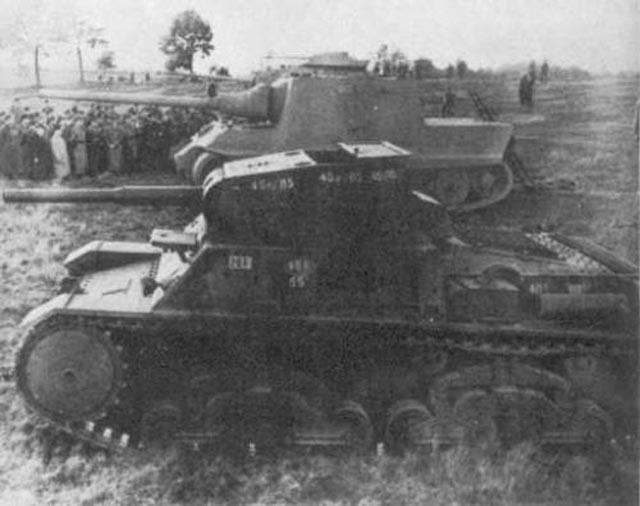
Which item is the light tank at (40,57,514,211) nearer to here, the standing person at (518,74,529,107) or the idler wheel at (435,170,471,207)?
the idler wheel at (435,170,471,207)

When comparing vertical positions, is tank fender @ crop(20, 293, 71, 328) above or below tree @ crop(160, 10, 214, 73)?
below

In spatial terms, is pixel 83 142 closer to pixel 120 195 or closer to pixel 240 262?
pixel 120 195

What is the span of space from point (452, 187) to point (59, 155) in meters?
9.52

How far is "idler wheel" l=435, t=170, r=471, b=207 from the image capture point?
14.7 meters

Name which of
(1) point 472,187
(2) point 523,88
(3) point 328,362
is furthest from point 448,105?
(3) point 328,362

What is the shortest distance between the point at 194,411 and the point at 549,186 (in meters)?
13.2

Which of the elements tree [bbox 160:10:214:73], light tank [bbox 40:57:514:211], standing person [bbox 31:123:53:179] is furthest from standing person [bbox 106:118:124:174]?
tree [bbox 160:10:214:73]

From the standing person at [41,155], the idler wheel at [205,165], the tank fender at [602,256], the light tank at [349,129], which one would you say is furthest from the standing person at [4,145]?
the tank fender at [602,256]

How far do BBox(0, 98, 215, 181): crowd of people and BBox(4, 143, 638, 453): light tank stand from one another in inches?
469

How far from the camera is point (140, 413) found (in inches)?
272

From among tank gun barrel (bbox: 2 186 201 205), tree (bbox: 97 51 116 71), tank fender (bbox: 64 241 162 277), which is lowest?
tank fender (bbox: 64 241 162 277)

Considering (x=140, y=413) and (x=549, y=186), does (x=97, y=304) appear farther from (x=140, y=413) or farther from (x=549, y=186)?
(x=549, y=186)

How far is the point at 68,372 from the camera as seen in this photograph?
655 cm

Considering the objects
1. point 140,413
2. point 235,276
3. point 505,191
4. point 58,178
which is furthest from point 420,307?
point 58,178
